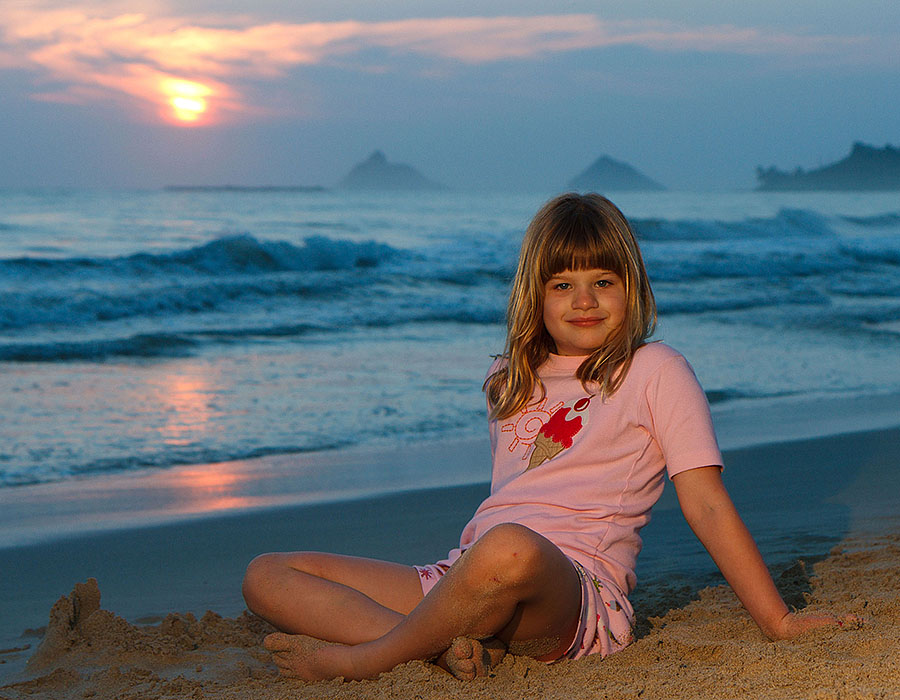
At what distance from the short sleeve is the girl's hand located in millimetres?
428

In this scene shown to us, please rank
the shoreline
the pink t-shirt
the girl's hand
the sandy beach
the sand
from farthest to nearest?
the shoreline → the pink t-shirt → the girl's hand → the sandy beach → the sand

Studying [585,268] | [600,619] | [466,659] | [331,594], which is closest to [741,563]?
Answer: [600,619]

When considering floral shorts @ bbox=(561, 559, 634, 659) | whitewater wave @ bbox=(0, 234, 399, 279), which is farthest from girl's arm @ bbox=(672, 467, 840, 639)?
whitewater wave @ bbox=(0, 234, 399, 279)

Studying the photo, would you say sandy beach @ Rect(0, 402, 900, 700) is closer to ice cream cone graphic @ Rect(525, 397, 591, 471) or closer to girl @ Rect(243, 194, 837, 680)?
girl @ Rect(243, 194, 837, 680)

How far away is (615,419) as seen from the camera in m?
2.72

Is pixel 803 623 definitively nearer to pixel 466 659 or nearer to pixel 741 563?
pixel 741 563

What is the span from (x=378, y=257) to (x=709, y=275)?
6065 millimetres

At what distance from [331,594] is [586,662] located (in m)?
0.73

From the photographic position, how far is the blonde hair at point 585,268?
2832 mm

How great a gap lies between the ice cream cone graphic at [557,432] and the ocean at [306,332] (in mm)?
3324

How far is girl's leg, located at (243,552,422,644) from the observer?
270cm

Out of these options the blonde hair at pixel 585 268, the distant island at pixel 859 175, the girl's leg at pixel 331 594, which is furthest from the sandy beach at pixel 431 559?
the distant island at pixel 859 175

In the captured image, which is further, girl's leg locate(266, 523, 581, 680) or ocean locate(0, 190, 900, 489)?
ocean locate(0, 190, 900, 489)

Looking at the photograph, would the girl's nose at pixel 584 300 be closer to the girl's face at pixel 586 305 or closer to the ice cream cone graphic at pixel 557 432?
the girl's face at pixel 586 305
